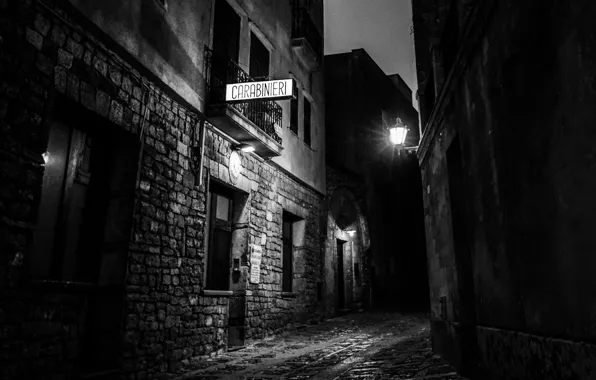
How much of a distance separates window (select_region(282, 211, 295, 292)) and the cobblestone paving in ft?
5.00

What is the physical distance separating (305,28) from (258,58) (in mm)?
3518

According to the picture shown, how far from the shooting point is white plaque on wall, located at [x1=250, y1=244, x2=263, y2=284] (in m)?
10.0

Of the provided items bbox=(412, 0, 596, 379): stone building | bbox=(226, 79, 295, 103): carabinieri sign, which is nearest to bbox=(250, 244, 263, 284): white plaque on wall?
bbox=(226, 79, 295, 103): carabinieri sign

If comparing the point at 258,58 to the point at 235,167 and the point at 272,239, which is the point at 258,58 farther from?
the point at 272,239

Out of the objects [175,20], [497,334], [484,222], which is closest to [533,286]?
[497,334]

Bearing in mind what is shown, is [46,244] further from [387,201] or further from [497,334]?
[387,201]

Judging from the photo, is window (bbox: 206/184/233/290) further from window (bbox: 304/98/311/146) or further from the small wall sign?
window (bbox: 304/98/311/146)

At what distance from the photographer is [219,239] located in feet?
31.5

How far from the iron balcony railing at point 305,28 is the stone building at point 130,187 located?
2.62 m

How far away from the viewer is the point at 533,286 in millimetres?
3709

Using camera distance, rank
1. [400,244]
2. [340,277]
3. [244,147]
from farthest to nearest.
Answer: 1. [400,244]
2. [340,277]
3. [244,147]

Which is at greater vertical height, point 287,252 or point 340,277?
point 287,252

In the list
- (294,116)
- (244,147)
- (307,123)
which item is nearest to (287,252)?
(294,116)

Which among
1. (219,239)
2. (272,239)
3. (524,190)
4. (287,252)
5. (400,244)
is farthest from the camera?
(400,244)
